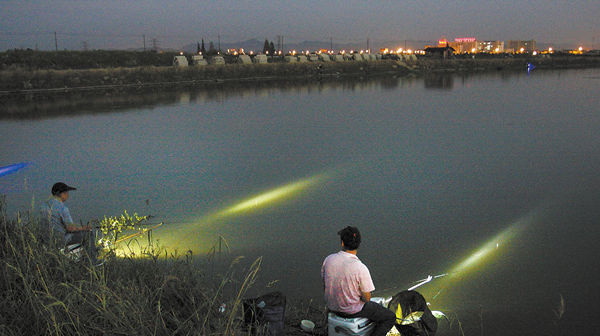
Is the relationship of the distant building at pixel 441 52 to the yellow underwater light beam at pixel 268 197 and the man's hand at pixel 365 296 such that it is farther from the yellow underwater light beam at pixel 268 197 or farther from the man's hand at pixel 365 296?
the man's hand at pixel 365 296

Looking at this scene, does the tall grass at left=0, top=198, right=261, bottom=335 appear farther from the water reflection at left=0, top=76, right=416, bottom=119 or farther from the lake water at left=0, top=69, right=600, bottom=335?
the water reflection at left=0, top=76, right=416, bottom=119

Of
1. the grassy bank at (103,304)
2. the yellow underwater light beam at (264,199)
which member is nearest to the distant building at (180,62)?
the yellow underwater light beam at (264,199)

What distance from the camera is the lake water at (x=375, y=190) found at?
6.96 meters

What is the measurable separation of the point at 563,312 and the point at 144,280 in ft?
16.5

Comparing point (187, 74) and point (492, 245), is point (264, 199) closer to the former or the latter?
point (492, 245)

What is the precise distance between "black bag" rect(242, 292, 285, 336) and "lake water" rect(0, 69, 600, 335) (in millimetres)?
1919

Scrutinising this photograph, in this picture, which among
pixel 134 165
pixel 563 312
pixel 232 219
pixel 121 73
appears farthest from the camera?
pixel 121 73

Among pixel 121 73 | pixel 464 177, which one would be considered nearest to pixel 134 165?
pixel 464 177

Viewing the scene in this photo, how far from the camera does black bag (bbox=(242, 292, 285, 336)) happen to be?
4418 mm

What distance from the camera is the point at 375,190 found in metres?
11.7

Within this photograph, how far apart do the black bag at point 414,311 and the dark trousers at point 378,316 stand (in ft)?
0.69

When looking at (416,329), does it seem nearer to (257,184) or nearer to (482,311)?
(482,311)

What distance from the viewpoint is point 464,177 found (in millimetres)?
12898

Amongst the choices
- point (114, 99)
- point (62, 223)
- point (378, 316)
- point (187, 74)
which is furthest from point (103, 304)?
point (187, 74)
